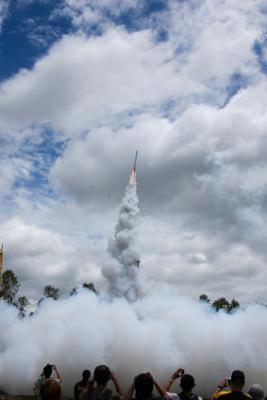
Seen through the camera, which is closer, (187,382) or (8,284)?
(187,382)

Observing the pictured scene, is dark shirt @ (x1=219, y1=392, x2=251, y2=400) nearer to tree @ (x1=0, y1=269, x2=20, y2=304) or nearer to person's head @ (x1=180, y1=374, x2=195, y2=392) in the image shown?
person's head @ (x1=180, y1=374, x2=195, y2=392)

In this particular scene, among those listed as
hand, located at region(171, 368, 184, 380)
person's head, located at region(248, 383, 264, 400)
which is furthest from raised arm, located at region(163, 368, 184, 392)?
person's head, located at region(248, 383, 264, 400)

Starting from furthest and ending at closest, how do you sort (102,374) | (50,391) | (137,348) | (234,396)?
(137,348)
(102,374)
(234,396)
(50,391)

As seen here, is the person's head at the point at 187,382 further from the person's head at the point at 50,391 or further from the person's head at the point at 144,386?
the person's head at the point at 50,391

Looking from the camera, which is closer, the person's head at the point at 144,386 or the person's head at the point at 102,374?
the person's head at the point at 144,386

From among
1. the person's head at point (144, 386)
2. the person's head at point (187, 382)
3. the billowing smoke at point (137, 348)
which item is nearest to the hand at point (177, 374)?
the person's head at point (187, 382)

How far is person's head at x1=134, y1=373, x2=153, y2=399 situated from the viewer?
6.14 metres

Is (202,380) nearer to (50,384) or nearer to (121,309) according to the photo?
(121,309)

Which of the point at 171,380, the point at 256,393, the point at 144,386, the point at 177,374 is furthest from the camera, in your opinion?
the point at 177,374

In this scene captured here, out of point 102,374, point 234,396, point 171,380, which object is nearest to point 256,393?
point 234,396

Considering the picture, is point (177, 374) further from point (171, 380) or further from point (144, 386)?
point (144, 386)

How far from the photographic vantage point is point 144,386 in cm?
615

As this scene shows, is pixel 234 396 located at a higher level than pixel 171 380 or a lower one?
lower

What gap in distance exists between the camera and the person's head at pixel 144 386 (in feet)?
20.1
